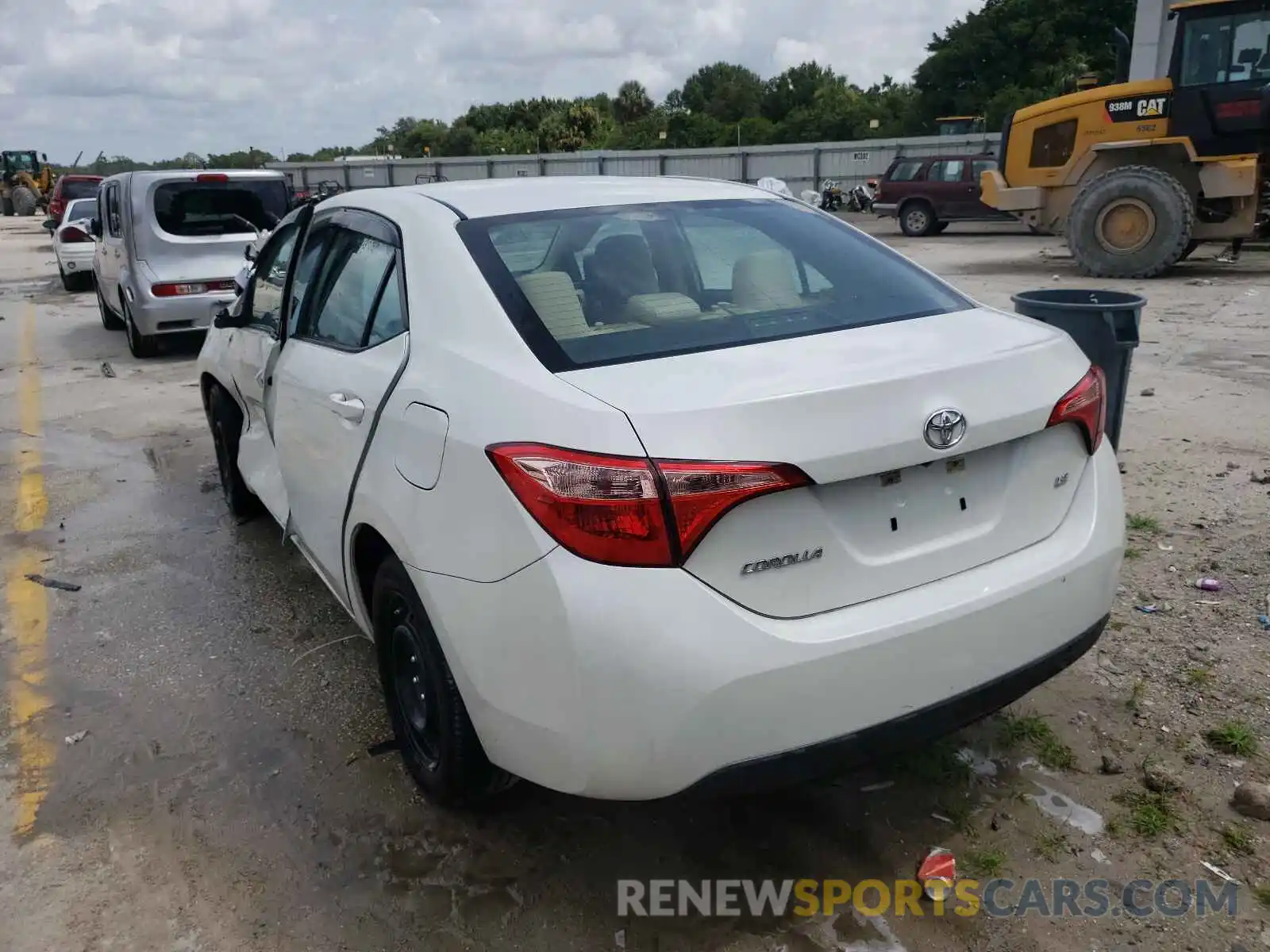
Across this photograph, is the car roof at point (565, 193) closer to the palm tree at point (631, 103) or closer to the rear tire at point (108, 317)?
the rear tire at point (108, 317)

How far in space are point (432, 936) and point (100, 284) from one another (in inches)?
477

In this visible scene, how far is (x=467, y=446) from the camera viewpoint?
7.45 feet

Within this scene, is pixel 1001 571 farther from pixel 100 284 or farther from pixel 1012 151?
pixel 1012 151

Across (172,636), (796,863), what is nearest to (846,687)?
(796,863)

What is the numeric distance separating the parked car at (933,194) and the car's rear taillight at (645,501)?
2175 centimetres

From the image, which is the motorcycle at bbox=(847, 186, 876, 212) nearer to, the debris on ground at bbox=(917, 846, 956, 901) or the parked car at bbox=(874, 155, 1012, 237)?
the parked car at bbox=(874, 155, 1012, 237)

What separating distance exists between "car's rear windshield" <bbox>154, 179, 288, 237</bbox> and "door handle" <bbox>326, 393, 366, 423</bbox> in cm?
809

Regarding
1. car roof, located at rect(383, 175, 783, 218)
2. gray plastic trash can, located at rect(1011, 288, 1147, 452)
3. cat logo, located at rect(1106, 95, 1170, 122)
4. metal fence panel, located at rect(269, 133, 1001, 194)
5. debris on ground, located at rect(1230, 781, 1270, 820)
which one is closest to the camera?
debris on ground, located at rect(1230, 781, 1270, 820)

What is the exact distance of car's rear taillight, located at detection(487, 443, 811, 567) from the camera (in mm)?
2002

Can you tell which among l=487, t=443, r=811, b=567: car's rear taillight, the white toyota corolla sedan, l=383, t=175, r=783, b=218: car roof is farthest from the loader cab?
l=487, t=443, r=811, b=567: car's rear taillight

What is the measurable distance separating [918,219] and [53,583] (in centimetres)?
2150

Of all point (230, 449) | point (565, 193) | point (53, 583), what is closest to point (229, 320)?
point (230, 449)

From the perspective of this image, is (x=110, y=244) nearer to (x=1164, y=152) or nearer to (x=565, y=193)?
(x=565, y=193)

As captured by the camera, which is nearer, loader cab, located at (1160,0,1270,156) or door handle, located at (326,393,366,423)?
door handle, located at (326,393,366,423)
